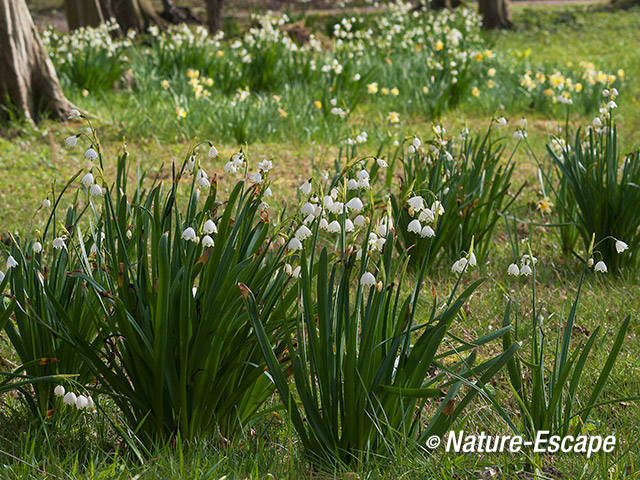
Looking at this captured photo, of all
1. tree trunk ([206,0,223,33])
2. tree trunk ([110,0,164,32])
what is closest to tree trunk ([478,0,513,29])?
tree trunk ([206,0,223,33])

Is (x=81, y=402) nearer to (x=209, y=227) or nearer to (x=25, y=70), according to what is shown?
(x=209, y=227)

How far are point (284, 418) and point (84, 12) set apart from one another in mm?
11429

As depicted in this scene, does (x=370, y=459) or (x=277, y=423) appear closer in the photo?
(x=370, y=459)

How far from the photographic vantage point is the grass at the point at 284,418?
88.4 inches

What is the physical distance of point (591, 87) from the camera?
849 cm

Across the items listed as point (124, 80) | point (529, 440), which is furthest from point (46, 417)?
point (124, 80)

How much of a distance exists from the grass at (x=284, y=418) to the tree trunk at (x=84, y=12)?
545 centimetres

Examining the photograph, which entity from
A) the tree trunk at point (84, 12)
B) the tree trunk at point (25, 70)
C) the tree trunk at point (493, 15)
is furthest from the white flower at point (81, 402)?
the tree trunk at point (493, 15)

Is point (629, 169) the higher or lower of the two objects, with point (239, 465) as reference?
higher

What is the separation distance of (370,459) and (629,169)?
8.19 ft

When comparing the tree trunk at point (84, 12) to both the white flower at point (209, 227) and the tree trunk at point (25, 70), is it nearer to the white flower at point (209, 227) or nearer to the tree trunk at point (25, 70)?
the tree trunk at point (25, 70)

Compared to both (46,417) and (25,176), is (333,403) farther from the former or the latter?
(25,176)

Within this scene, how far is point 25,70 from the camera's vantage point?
7152 mm

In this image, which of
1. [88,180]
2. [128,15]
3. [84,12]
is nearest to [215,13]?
[128,15]
